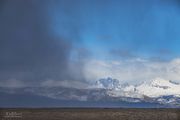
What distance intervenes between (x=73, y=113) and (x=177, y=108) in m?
2.73

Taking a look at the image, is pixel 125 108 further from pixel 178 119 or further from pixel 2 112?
pixel 2 112

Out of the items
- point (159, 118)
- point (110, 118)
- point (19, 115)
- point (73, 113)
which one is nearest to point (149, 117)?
point (159, 118)

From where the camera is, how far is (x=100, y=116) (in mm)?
11992

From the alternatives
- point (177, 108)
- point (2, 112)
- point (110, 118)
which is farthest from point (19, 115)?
point (177, 108)

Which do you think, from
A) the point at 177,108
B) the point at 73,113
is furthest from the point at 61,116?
the point at 177,108

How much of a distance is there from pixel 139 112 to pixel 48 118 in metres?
2.39

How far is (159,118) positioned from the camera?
39.8 ft

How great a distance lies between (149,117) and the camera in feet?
39.9

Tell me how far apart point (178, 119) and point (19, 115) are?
4165 mm

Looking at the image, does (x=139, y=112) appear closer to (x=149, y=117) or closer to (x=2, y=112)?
(x=149, y=117)

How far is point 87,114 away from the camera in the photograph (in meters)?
12.1

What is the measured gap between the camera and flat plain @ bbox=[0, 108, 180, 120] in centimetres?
1202

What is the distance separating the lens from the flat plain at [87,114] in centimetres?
1202

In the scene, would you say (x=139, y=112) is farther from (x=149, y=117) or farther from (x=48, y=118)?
(x=48, y=118)
